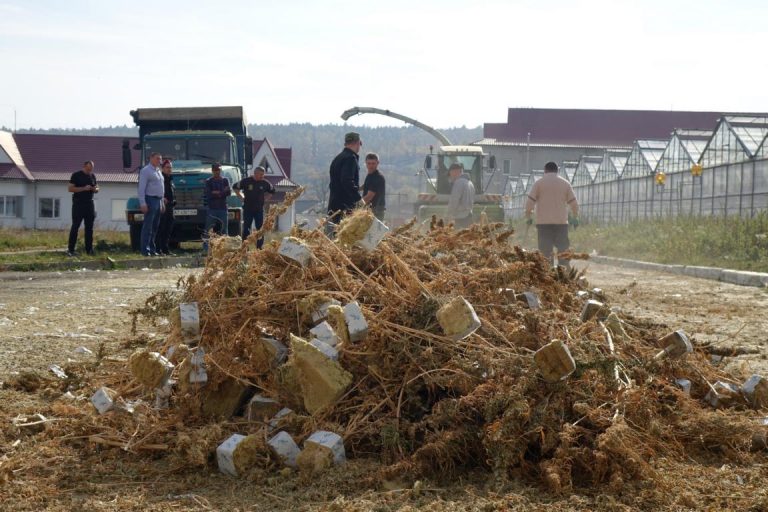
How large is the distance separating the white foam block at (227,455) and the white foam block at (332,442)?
0.99ft

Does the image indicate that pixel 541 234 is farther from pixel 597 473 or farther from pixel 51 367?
pixel 597 473

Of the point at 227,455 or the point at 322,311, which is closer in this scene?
the point at 227,455

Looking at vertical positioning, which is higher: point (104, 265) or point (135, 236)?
point (135, 236)

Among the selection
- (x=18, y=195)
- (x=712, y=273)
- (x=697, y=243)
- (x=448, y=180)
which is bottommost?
(x=712, y=273)

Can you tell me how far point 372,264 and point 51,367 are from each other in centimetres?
234

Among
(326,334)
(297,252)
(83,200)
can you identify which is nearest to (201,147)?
(83,200)

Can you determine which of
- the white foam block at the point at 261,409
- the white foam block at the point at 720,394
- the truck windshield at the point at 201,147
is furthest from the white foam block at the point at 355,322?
the truck windshield at the point at 201,147

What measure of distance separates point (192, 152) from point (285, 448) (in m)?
18.1

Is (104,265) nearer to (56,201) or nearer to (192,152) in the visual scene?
(192,152)

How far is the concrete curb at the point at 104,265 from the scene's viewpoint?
1466cm

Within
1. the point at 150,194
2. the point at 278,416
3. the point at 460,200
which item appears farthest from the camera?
the point at 150,194

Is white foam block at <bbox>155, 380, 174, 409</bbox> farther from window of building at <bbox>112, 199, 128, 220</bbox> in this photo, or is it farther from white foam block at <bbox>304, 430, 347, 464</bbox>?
window of building at <bbox>112, 199, 128, 220</bbox>

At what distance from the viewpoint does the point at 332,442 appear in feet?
12.7

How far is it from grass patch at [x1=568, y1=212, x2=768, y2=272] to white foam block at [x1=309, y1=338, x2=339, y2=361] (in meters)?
12.6
